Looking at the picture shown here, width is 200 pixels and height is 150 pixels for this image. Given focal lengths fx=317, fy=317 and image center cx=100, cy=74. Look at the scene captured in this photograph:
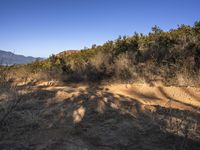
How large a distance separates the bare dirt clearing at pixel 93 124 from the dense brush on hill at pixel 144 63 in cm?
280

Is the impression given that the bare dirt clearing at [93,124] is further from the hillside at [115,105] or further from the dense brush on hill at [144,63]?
the dense brush on hill at [144,63]

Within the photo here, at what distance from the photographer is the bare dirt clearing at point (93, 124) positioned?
4938 mm

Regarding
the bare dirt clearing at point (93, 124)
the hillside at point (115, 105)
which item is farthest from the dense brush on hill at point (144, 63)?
the bare dirt clearing at point (93, 124)

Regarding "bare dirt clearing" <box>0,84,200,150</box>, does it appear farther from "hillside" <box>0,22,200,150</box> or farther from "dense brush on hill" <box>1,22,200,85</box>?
"dense brush on hill" <box>1,22,200,85</box>

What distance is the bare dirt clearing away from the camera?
16.2 feet

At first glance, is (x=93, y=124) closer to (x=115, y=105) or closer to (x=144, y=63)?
(x=115, y=105)

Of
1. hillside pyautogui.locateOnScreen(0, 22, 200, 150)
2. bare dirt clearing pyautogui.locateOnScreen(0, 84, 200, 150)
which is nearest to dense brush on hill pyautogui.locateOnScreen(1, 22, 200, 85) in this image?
hillside pyautogui.locateOnScreen(0, 22, 200, 150)

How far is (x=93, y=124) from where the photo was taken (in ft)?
18.9

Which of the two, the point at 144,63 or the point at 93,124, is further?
the point at 144,63

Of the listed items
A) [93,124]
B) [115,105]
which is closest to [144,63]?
[115,105]

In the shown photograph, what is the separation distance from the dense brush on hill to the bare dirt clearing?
110 inches

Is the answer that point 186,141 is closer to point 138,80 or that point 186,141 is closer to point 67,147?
point 67,147

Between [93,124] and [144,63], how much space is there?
21.0ft

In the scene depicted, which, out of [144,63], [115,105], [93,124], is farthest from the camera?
[144,63]
